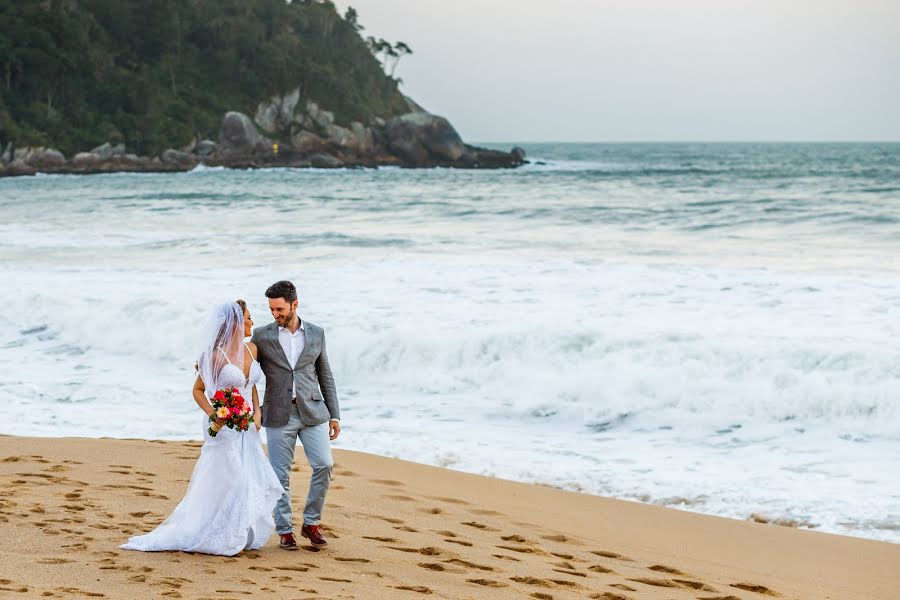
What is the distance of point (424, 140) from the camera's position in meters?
96.9

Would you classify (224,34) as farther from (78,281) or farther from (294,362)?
(294,362)

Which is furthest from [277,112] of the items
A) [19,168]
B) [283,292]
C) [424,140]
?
[283,292]

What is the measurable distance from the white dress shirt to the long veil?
23cm

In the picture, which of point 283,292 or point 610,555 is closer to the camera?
point 283,292

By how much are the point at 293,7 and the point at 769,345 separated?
405 feet

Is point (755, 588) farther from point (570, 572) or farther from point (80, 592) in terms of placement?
point (80, 592)

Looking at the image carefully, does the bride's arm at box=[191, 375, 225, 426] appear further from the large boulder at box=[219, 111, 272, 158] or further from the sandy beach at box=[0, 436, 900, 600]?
the large boulder at box=[219, 111, 272, 158]

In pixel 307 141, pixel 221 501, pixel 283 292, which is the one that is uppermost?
pixel 307 141

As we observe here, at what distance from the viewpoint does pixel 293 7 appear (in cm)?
12781

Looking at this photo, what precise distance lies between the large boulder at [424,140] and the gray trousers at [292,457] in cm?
8971

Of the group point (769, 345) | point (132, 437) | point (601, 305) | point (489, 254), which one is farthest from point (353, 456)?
point (489, 254)

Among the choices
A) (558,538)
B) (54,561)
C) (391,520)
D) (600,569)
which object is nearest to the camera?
(54,561)

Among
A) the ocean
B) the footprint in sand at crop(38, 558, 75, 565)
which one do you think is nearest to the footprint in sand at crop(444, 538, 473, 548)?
the ocean

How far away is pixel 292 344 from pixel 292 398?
297 mm
